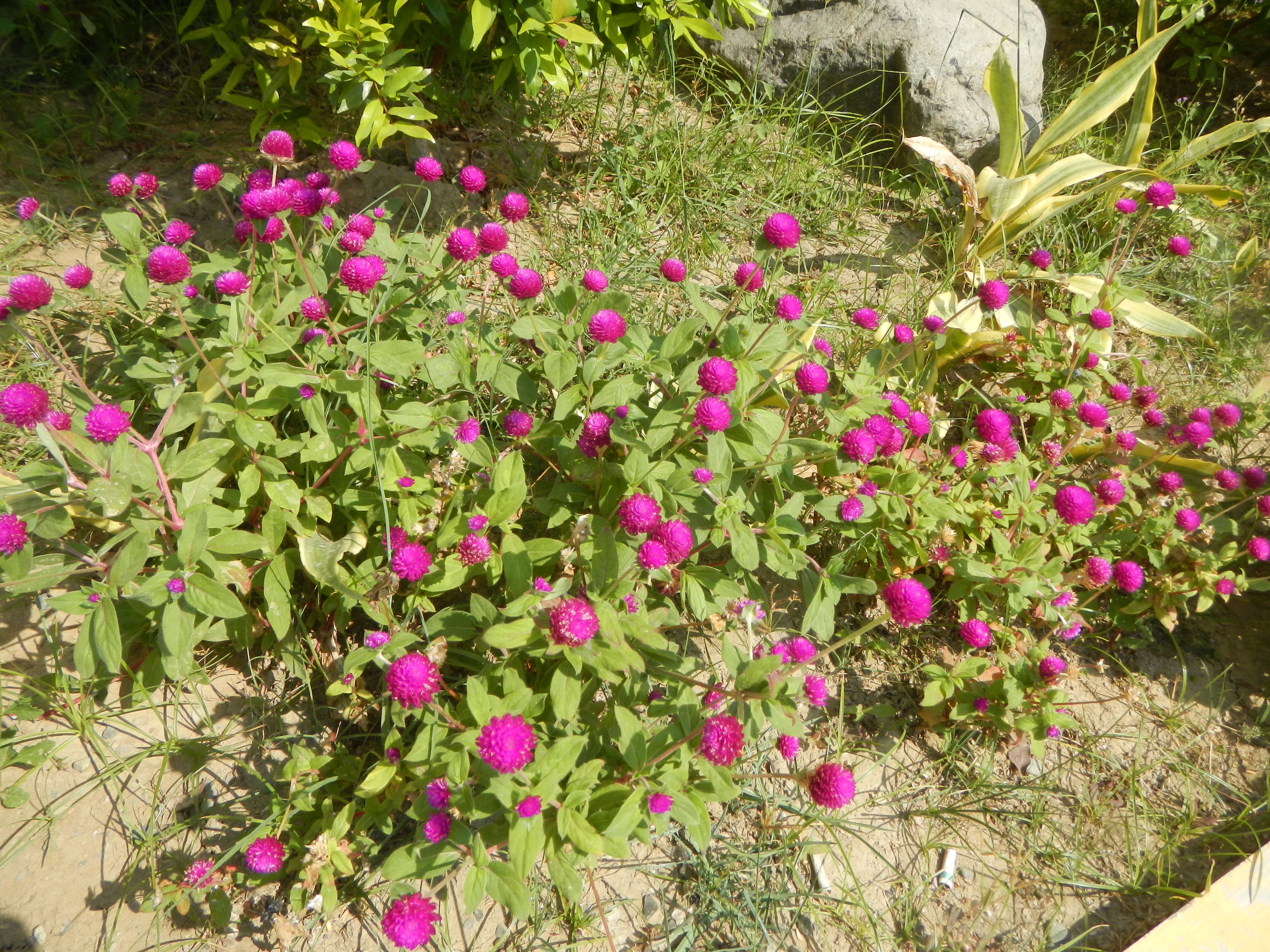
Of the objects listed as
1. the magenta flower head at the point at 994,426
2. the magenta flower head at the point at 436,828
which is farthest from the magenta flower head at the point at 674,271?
the magenta flower head at the point at 436,828

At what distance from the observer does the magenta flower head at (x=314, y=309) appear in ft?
5.60

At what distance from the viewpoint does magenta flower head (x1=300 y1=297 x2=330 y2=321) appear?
1.71 meters

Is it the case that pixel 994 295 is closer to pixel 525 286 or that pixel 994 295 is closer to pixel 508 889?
pixel 525 286

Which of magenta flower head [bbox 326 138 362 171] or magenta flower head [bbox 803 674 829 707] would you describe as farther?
magenta flower head [bbox 326 138 362 171]

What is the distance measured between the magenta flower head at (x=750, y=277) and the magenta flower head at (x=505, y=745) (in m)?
1.05

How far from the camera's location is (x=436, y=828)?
1.35m

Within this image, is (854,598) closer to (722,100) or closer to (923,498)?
(923,498)

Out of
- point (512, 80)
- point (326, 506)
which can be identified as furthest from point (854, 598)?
point (512, 80)

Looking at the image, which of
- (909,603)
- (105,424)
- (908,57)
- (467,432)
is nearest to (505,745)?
(467,432)

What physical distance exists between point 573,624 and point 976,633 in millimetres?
→ 1177

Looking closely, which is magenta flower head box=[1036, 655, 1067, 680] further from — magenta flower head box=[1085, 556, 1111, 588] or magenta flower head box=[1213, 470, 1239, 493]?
magenta flower head box=[1213, 470, 1239, 493]

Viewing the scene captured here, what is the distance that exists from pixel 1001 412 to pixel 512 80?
85.5 inches

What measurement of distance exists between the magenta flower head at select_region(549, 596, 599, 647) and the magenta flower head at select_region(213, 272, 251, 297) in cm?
113

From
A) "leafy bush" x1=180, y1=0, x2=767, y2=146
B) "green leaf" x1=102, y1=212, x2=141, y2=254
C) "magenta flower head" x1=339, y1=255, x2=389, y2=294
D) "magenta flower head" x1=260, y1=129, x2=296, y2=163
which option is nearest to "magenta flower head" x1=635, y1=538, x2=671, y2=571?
"magenta flower head" x1=339, y1=255, x2=389, y2=294
